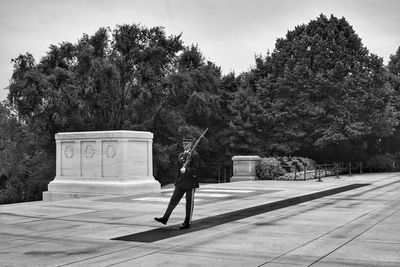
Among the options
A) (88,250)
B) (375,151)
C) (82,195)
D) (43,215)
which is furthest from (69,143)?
(375,151)

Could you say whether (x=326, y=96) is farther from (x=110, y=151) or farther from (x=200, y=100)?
(x=110, y=151)

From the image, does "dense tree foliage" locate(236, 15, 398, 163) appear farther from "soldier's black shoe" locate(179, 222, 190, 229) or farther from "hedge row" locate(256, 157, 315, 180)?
"soldier's black shoe" locate(179, 222, 190, 229)

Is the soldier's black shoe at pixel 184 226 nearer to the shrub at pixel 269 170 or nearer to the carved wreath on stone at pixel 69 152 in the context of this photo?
the carved wreath on stone at pixel 69 152

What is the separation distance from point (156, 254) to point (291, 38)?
118 ft

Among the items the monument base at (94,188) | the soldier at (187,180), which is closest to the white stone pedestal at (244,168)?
the monument base at (94,188)

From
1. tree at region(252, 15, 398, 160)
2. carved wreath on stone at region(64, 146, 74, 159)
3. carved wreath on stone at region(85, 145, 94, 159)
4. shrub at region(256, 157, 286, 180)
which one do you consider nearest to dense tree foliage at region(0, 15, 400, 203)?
tree at region(252, 15, 398, 160)

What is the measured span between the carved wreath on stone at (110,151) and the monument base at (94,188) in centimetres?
91

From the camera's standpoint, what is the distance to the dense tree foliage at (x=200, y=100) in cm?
3575

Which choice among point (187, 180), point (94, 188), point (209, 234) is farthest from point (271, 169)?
point (209, 234)

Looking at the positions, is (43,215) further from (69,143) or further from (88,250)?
(69,143)

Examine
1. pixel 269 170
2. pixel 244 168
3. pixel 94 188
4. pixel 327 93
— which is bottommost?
pixel 94 188

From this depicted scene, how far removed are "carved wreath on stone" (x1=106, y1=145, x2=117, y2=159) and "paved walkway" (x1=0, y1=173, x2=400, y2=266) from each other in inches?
113

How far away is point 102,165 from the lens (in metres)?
17.2

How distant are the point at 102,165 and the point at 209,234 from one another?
9.26 metres
